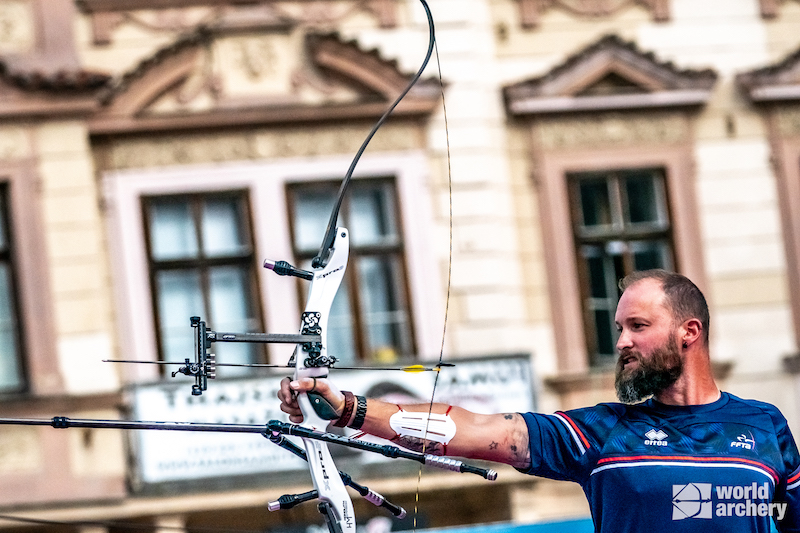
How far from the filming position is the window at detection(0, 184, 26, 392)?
10.1 metres

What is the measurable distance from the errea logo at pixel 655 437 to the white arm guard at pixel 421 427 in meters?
0.50

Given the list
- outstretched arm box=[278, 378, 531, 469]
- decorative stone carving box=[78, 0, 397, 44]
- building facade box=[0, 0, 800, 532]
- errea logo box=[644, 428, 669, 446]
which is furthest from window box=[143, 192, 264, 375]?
errea logo box=[644, 428, 669, 446]

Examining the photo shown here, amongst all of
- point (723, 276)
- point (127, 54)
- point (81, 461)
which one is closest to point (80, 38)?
point (127, 54)

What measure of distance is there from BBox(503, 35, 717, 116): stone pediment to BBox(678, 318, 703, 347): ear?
7.55 metres

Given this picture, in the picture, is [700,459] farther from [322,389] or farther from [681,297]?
[322,389]

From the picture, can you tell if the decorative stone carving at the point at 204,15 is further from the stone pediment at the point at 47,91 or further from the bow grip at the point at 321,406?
the bow grip at the point at 321,406

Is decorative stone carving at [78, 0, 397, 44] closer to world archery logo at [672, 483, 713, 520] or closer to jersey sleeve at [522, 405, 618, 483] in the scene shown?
jersey sleeve at [522, 405, 618, 483]

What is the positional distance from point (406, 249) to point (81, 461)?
9.75ft

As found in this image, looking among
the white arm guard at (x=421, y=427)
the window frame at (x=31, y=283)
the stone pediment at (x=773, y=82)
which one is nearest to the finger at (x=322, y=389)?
the white arm guard at (x=421, y=427)

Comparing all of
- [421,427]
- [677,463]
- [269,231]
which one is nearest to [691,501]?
[677,463]

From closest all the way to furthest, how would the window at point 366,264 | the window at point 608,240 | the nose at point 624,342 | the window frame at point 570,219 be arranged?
the nose at point 624,342 < the window at point 366,264 < the window frame at point 570,219 < the window at point 608,240

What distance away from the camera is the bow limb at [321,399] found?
3372 millimetres

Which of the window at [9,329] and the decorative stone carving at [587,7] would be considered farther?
the decorative stone carving at [587,7]

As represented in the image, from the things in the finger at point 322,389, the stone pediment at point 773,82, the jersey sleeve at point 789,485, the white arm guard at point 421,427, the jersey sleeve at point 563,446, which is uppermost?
the stone pediment at point 773,82
